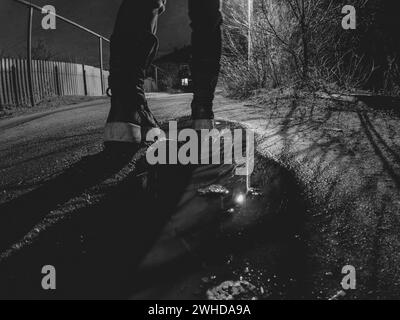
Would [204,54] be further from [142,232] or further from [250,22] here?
[250,22]

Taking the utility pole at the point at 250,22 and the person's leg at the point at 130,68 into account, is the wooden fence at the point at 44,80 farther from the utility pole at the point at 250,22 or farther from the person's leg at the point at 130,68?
the person's leg at the point at 130,68

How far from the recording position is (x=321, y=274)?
686 mm

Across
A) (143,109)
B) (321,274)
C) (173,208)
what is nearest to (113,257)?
(173,208)

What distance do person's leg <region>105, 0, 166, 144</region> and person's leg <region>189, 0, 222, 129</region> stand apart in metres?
0.38

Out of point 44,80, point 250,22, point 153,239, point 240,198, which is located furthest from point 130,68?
point 44,80

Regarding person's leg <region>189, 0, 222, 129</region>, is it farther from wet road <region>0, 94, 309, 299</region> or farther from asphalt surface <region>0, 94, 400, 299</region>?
wet road <region>0, 94, 309, 299</region>

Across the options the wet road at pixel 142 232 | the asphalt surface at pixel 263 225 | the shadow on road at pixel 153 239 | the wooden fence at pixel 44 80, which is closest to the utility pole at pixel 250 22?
the asphalt surface at pixel 263 225

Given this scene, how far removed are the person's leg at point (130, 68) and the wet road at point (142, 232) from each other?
134 millimetres

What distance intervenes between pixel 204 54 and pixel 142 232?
125 centimetres

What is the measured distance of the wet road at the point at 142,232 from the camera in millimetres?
669

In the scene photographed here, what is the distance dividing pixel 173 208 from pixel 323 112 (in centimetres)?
173

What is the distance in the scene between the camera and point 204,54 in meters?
1.87

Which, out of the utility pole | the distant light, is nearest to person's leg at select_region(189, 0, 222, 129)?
the distant light

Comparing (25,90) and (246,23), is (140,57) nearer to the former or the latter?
(246,23)
